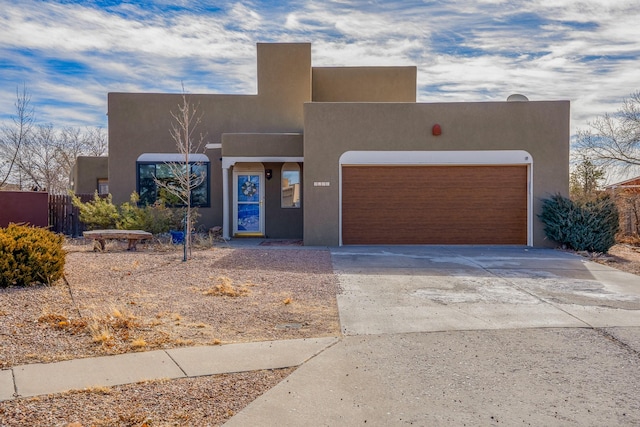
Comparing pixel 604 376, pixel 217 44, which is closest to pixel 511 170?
pixel 217 44

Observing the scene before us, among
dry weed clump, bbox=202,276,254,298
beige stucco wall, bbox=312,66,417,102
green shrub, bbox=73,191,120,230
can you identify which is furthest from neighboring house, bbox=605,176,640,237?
green shrub, bbox=73,191,120,230

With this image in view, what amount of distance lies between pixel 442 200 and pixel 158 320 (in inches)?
419

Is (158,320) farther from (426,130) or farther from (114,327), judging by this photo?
(426,130)

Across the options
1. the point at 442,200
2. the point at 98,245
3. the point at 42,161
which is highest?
the point at 42,161

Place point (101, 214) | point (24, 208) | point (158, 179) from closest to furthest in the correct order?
point (101, 214) < point (24, 208) < point (158, 179)

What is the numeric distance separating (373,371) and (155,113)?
16048 mm

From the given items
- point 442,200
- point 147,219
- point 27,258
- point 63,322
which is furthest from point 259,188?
point 63,322

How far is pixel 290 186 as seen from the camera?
18453 millimetres

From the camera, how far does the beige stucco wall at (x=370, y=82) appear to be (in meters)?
21.1

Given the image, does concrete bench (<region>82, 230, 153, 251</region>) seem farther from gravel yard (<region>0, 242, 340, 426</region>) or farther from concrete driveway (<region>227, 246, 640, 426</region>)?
concrete driveway (<region>227, 246, 640, 426</region>)

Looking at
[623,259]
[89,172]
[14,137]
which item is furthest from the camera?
[14,137]

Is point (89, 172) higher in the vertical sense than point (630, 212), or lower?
higher

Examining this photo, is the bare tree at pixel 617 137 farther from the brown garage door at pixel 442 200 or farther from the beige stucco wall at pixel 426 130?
the brown garage door at pixel 442 200

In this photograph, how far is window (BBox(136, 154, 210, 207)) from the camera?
1891 cm
